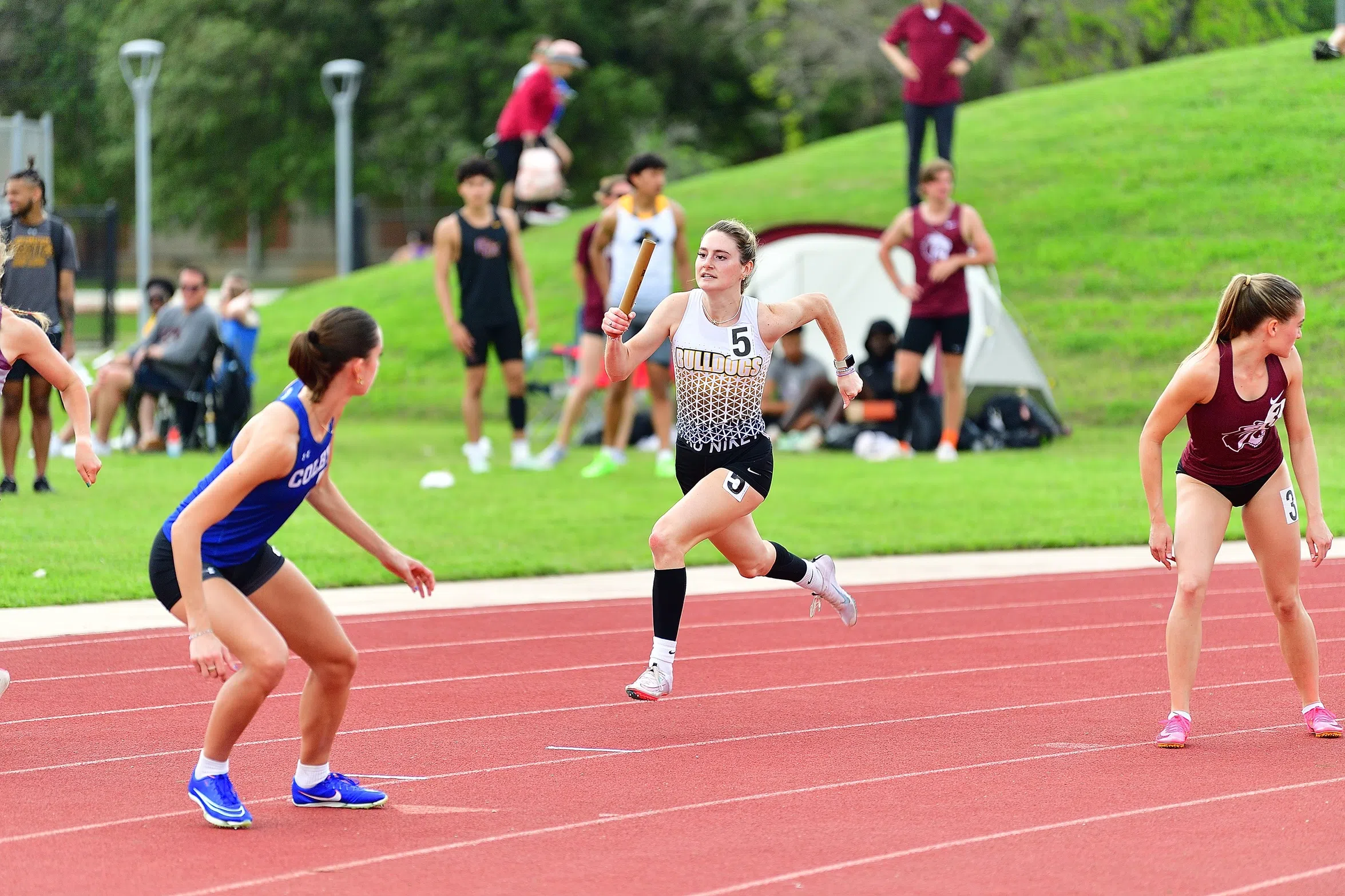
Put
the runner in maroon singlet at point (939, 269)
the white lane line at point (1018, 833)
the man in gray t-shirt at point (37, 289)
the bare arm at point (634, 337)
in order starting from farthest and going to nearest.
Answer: the runner in maroon singlet at point (939, 269), the man in gray t-shirt at point (37, 289), the bare arm at point (634, 337), the white lane line at point (1018, 833)

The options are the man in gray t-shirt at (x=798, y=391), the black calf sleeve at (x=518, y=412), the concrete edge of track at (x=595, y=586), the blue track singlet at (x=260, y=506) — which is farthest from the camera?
the man in gray t-shirt at (x=798, y=391)

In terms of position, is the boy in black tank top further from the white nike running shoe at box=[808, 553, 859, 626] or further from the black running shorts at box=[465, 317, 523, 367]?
the white nike running shoe at box=[808, 553, 859, 626]

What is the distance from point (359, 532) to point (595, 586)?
5021 mm

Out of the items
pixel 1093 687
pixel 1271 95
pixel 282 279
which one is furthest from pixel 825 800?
pixel 282 279

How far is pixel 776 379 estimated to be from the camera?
59.9ft

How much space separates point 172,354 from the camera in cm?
1662

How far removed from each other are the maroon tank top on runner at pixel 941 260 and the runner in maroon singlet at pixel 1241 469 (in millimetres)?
9173

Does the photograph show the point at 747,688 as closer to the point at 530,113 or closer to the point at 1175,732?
the point at 1175,732

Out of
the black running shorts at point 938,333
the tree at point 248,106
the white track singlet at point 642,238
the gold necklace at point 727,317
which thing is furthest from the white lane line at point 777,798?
the tree at point 248,106

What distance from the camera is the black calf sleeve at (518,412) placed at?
14812 millimetres

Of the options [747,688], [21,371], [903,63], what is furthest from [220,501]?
[903,63]

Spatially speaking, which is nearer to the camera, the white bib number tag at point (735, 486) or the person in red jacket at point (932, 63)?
the white bib number tag at point (735, 486)

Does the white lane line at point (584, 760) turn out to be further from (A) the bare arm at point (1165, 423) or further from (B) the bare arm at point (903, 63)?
(B) the bare arm at point (903, 63)

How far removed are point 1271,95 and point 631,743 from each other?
22815mm
